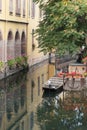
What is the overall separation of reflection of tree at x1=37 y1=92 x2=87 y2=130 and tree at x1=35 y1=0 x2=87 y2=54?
5055 mm

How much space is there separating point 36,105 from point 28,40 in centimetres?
2131

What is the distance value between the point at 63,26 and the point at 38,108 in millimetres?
7567

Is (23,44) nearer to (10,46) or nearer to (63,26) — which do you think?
(10,46)

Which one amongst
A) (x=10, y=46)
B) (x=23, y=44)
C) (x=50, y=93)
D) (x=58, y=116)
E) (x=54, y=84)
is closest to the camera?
(x=58, y=116)

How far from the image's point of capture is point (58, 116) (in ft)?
63.5

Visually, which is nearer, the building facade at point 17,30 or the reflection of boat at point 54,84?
the reflection of boat at point 54,84

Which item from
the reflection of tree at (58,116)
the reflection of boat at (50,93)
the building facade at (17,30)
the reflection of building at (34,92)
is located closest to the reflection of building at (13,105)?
the reflection of building at (34,92)

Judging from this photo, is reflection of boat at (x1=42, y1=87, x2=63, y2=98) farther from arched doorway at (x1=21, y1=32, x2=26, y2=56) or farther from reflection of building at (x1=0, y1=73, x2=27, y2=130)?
arched doorway at (x1=21, y1=32, x2=26, y2=56)

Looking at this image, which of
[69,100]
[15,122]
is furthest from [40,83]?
[15,122]

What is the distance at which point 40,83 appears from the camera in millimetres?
30266

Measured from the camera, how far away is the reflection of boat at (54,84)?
86.4ft

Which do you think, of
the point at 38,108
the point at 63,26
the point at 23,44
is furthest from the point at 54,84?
the point at 23,44

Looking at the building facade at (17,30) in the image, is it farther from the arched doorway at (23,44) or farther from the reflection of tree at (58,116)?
the reflection of tree at (58,116)

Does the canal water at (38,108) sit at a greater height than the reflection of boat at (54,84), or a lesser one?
lesser
